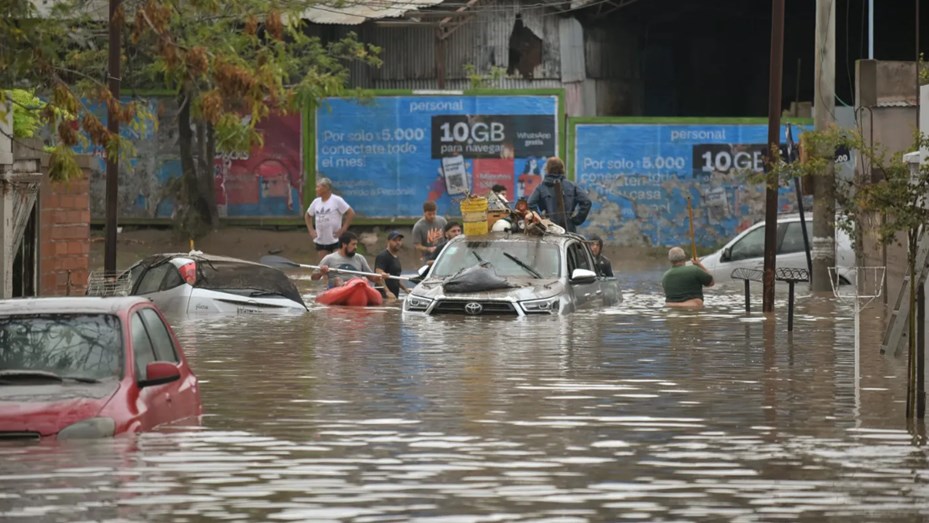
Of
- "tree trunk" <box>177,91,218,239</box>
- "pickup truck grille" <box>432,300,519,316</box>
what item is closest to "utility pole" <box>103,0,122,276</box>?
"pickup truck grille" <box>432,300,519,316</box>

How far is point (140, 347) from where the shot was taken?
12.0 metres

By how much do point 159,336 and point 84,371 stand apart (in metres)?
0.97

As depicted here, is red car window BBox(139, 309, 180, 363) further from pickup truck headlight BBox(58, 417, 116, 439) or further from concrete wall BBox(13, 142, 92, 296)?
concrete wall BBox(13, 142, 92, 296)

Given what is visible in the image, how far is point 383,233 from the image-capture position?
125 ft

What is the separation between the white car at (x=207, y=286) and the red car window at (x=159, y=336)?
1043 cm

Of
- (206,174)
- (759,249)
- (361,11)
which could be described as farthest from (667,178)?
(206,174)

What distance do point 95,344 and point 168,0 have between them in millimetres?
4016

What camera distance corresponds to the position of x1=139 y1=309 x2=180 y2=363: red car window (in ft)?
40.5

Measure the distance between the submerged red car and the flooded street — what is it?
141mm

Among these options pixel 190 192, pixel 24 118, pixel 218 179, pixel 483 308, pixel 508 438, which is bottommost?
pixel 508 438

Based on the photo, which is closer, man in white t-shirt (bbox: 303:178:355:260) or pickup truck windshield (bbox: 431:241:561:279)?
pickup truck windshield (bbox: 431:241:561:279)

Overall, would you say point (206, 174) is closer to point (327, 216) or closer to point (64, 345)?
point (327, 216)

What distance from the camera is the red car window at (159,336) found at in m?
12.4

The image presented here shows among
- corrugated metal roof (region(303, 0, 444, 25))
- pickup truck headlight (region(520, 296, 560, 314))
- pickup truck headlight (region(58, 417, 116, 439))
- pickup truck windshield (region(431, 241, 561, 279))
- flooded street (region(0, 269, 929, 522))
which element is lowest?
flooded street (region(0, 269, 929, 522))
